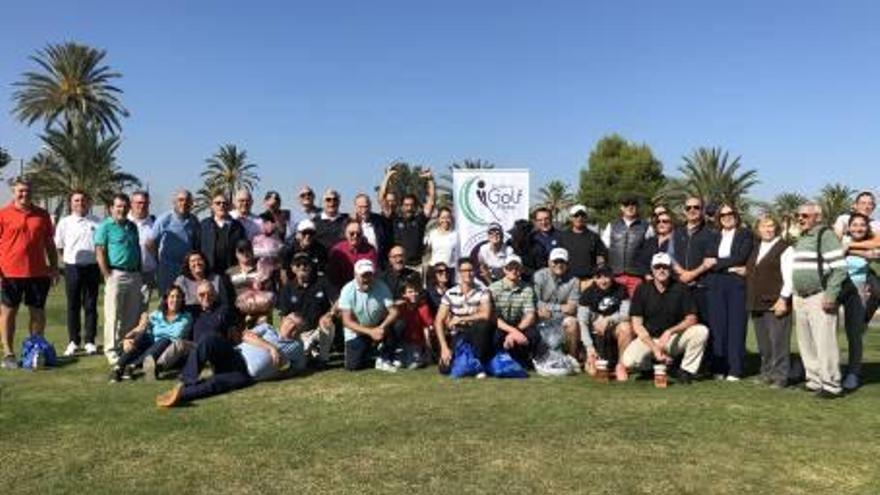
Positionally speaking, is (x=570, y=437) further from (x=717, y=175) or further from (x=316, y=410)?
(x=717, y=175)

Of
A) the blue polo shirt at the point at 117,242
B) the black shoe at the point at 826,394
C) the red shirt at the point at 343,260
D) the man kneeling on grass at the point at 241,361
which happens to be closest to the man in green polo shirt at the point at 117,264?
the blue polo shirt at the point at 117,242

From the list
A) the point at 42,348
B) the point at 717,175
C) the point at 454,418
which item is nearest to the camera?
the point at 454,418

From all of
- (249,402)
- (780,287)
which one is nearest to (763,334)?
(780,287)

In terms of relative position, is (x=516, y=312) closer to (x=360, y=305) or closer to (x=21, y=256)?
(x=360, y=305)

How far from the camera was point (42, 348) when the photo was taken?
9523 millimetres

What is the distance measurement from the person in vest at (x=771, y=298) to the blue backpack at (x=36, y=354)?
310 inches

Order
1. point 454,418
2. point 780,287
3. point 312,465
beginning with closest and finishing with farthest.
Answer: point 312,465 → point 454,418 → point 780,287

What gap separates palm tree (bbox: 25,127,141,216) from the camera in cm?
5319

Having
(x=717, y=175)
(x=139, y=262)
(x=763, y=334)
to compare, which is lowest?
(x=763, y=334)

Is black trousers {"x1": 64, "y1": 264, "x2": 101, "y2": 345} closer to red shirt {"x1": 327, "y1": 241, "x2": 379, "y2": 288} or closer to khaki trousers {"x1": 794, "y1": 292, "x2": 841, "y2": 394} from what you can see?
red shirt {"x1": 327, "y1": 241, "x2": 379, "y2": 288}

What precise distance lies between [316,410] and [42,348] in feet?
13.5

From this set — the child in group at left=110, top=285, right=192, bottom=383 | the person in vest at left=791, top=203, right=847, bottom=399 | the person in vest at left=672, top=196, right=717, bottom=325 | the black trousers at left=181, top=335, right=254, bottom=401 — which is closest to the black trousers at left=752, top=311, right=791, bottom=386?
the person in vest at left=791, top=203, right=847, bottom=399

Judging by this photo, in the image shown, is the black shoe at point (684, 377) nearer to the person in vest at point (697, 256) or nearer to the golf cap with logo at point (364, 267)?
the person in vest at point (697, 256)

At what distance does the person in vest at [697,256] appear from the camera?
9148 millimetres
